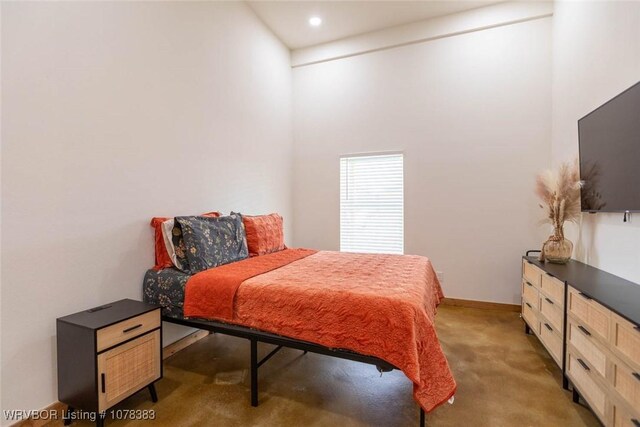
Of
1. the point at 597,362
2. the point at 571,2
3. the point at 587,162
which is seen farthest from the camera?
the point at 571,2

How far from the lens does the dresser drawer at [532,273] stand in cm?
259

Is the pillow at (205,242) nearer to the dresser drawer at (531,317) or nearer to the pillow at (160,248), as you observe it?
the pillow at (160,248)

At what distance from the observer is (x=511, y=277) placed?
3637mm

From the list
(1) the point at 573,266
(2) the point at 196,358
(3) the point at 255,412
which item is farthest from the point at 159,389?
(1) the point at 573,266

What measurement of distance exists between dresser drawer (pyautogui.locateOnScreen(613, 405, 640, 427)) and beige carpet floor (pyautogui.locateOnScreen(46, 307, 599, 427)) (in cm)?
36

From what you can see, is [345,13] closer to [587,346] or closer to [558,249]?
[558,249]

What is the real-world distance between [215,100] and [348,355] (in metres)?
2.80

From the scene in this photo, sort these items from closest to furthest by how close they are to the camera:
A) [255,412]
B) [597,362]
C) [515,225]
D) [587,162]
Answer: [597,362] → [255,412] → [587,162] → [515,225]

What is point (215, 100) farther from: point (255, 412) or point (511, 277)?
point (511, 277)

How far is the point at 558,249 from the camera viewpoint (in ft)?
8.80

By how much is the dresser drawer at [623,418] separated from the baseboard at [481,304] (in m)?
2.32

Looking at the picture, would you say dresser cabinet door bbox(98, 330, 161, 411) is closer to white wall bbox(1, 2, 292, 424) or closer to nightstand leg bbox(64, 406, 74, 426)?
nightstand leg bbox(64, 406, 74, 426)

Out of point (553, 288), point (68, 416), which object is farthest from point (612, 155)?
point (68, 416)

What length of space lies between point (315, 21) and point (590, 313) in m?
4.18
